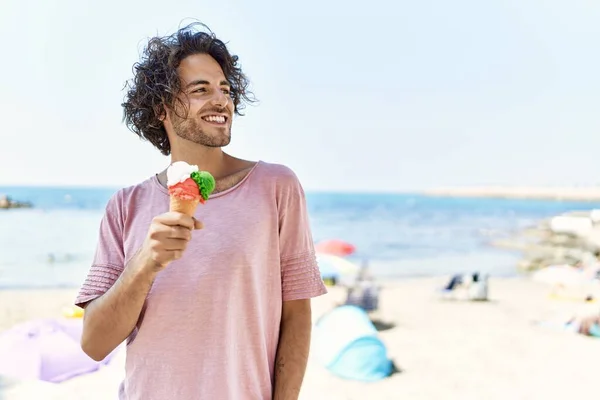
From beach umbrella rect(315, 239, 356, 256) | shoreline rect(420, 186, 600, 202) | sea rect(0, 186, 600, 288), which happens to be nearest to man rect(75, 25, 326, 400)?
sea rect(0, 186, 600, 288)

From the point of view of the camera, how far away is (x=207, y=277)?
1677mm

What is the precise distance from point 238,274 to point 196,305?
14 centimetres

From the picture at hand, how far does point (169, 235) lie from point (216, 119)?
559 mm

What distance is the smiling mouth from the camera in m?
1.89

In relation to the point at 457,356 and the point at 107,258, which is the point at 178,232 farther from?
the point at 457,356

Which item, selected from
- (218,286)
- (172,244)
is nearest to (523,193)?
(218,286)

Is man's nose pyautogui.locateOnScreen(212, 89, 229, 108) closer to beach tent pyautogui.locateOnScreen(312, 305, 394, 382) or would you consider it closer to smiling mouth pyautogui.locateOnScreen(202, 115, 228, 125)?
smiling mouth pyautogui.locateOnScreen(202, 115, 228, 125)

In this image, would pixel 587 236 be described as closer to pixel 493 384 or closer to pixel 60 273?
pixel 493 384

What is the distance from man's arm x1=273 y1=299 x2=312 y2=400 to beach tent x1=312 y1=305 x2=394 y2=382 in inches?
207

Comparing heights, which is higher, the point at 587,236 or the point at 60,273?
the point at 587,236

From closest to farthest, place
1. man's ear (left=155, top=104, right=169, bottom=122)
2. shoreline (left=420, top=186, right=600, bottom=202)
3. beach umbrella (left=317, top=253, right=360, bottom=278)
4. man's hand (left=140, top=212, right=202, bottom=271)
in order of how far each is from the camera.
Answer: man's hand (left=140, top=212, right=202, bottom=271)
man's ear (left=155, top=104, right=169, bottom=122)
beach umbrella (left=317, top=253, right=360, bottom=278)
shoreline (left=420, top=186, right=600, bottom=202)

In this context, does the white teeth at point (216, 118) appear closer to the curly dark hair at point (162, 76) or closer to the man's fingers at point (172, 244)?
the curly dark hair at point (162, 76)

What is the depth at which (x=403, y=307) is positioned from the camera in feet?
38.6

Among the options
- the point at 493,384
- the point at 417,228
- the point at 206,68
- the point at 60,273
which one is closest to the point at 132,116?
the point at 206,68
